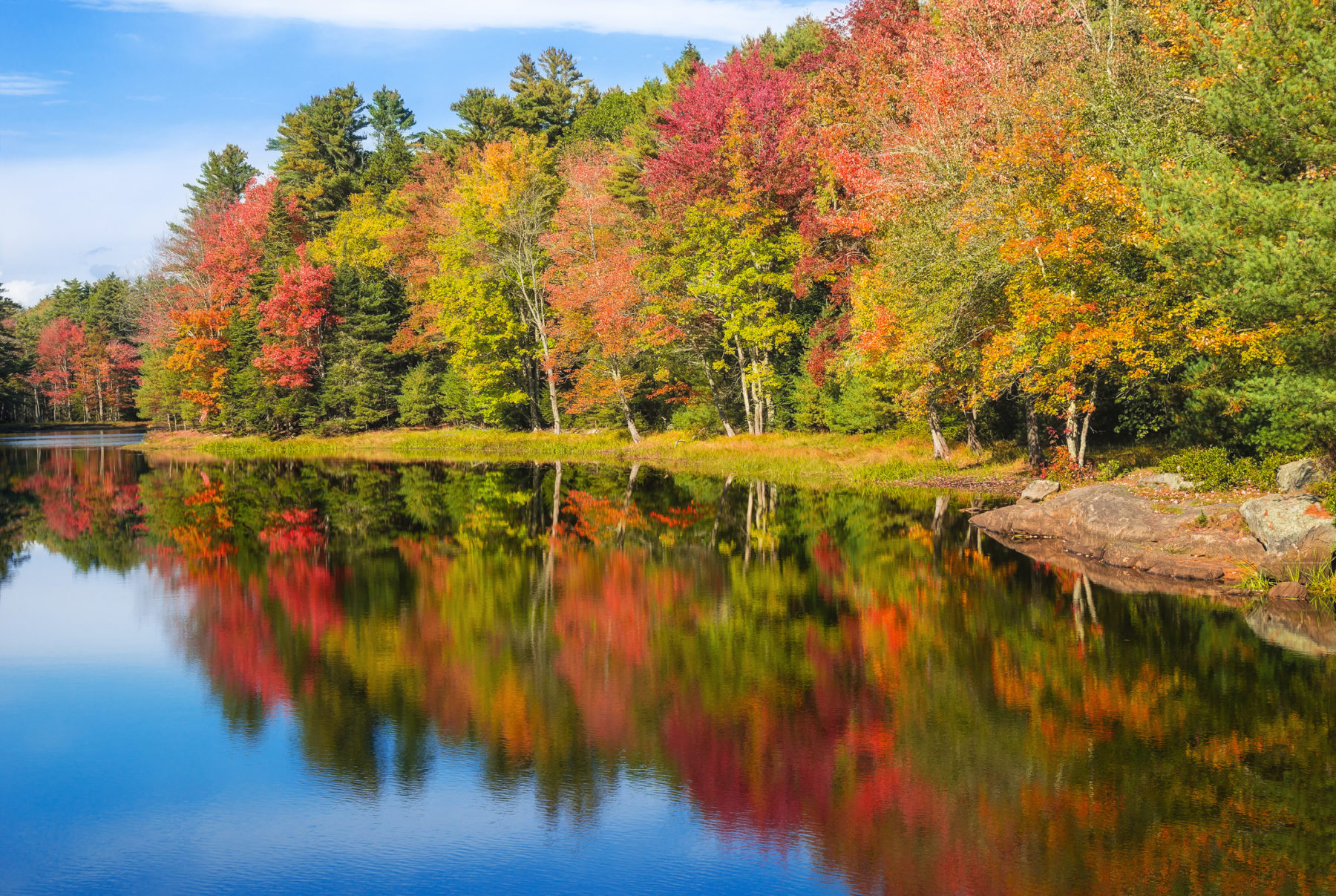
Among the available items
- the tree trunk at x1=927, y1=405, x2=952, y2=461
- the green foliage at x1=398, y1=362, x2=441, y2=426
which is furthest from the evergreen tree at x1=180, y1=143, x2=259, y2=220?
the tree trunk at x1=927, y1=405, x2=952, y2=461

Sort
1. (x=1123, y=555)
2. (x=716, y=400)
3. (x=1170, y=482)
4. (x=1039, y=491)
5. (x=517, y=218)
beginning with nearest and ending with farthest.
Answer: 1. (x=1123, y=555)
2. (x=1170, y=482)
3. (x=1039, y=491)
4. (x=716, y=400)
5. (x=517, y=218)

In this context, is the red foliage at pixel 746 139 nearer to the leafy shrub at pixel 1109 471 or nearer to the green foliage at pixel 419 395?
the leafy shrub at pixel 1109 471

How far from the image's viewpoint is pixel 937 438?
32281 millimetres

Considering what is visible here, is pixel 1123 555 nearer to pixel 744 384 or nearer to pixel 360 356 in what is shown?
pixel 744 384

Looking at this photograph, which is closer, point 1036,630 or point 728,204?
point 1036,630

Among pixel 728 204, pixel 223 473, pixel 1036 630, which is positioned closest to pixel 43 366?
pixel 223 473

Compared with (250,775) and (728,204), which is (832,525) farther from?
(728,204)

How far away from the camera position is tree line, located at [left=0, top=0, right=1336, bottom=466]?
1664 cm

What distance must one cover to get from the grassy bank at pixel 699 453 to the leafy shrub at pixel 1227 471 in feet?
21.5

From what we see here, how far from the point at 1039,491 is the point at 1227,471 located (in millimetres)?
4314

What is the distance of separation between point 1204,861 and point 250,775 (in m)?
8.20

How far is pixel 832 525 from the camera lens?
22703mm

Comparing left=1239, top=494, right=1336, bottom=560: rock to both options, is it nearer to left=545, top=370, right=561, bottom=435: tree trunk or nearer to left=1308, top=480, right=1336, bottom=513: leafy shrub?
left=1308, top=480, right=1336, bottom=513: leafy shrub

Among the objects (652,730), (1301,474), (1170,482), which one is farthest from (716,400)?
(652,730)
